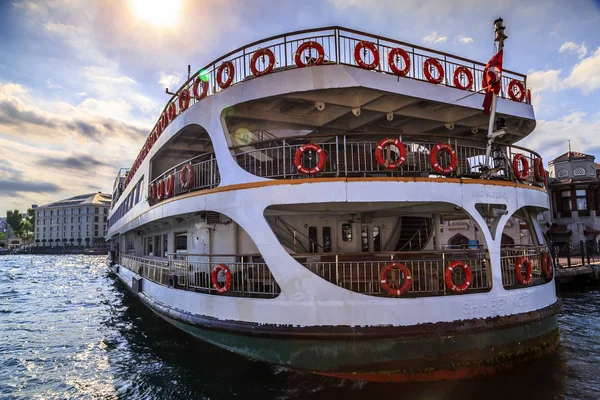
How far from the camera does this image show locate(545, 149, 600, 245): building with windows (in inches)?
1331

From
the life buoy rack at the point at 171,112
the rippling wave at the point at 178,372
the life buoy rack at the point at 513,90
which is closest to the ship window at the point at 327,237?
the rippling wave at the point at 178,372

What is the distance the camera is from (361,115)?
10.4 m

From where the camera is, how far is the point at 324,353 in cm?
654

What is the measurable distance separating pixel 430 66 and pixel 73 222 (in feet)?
365

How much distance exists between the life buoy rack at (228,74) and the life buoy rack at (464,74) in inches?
225

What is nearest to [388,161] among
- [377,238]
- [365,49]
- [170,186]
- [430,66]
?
[365,49]

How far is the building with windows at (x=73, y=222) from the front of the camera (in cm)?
9731

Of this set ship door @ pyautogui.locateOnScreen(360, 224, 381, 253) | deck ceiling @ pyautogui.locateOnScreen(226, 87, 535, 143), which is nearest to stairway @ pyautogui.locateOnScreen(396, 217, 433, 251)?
ship door @ pyautogui.locateOnScreen(360, 224, 381, 253)

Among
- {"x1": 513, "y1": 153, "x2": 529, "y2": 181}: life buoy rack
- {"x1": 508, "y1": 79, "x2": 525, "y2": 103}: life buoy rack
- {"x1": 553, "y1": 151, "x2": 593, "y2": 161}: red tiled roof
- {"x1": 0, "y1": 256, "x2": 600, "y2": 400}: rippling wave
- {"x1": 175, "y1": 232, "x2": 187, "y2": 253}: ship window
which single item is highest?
{"x1": 553, "y1": 151, "x2": 593, "y2": 161}: red tiled roof

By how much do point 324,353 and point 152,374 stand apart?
11.9ft

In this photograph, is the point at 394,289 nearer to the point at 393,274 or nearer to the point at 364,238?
the point at 393,274

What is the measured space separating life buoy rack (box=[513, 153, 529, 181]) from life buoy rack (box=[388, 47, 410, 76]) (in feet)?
10.6

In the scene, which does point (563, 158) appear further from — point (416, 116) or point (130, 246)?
point (130, 246)

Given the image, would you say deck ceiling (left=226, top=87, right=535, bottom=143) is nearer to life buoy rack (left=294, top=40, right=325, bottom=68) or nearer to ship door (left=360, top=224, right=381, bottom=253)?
life buoy rack (left=294, top=40, right=325, bottom=68)
